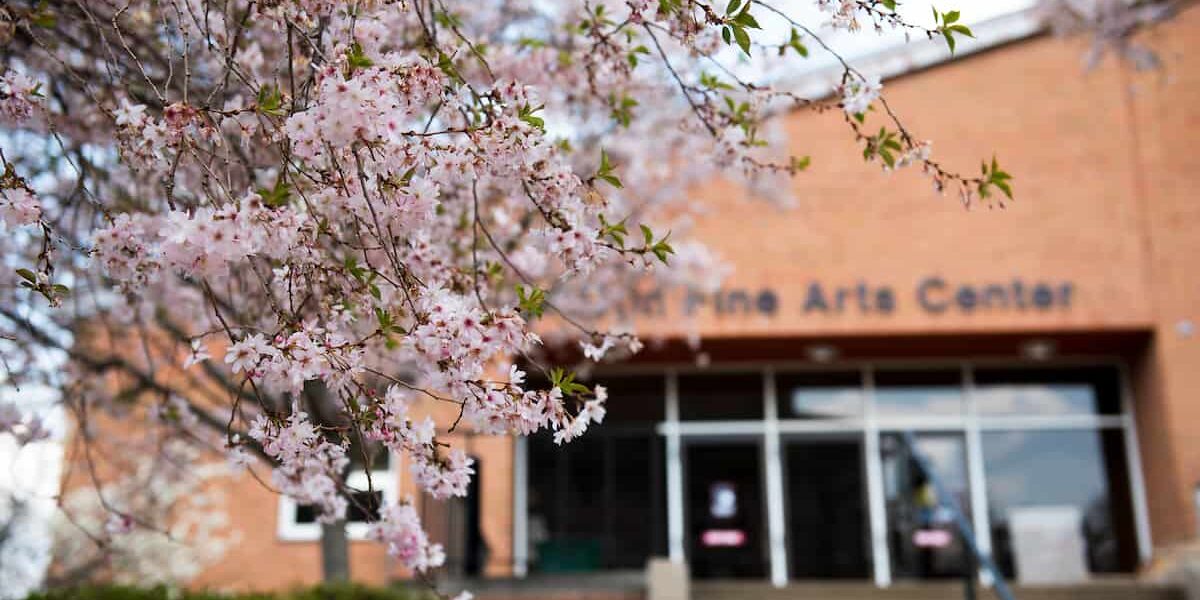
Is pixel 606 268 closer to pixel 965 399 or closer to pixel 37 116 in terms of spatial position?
pixel 37 116

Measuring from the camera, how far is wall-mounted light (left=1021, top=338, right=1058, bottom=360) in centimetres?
1270

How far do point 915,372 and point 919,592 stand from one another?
196 inches

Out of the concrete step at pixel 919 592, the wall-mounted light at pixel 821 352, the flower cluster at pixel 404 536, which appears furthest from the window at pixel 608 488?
the flower cluster at pixel 404 536

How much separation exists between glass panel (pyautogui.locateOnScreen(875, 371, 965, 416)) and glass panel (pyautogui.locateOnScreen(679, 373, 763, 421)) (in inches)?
55.4

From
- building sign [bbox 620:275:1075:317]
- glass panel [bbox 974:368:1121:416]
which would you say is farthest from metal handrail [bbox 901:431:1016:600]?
glass panel [bbox 974:368:1121:416]

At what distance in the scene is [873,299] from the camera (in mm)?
12328

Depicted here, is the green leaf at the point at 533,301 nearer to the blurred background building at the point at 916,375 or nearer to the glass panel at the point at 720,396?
the blurred background building at the point at 916,375

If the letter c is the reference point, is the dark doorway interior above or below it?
below

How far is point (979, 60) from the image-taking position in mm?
12969

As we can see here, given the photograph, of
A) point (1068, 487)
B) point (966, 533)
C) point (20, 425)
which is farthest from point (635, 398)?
point (20, 425)

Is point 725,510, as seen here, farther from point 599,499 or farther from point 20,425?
point 20,425

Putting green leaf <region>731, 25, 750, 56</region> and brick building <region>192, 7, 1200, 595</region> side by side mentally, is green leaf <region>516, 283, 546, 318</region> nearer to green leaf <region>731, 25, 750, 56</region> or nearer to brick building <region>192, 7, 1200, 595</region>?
green leaf <region>731, 25, 750, 56</region>

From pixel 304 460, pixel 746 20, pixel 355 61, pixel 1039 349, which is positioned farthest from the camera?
pixel 1039 349

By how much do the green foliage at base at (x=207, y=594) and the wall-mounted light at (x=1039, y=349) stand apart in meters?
7.98
